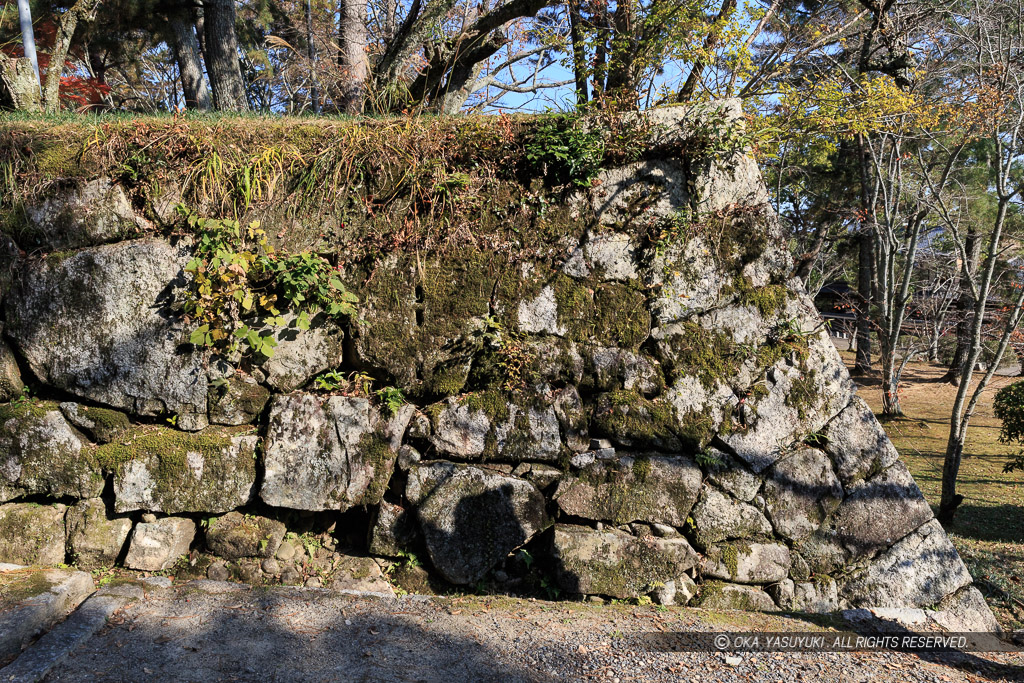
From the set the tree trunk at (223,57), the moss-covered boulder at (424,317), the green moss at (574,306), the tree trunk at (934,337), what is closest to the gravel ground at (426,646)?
the moss-covered boulder at (424,317)

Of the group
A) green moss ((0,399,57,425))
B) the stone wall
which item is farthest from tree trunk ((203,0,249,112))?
green moss ((0,399,57,425))

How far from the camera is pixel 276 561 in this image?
362 cm

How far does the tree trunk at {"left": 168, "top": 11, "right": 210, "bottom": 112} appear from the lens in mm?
8883

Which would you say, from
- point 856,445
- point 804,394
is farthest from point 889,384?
point 804,394

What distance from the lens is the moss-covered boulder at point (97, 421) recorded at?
3684mm

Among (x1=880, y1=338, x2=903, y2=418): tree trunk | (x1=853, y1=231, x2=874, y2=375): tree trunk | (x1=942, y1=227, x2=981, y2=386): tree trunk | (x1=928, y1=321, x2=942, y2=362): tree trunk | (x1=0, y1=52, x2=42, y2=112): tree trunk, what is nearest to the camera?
(x1=0, y1=52, x2=42, y2=112): tree trunk

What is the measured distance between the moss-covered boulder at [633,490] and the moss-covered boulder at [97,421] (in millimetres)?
2927

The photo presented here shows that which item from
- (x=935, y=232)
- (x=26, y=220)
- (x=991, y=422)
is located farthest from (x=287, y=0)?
(x=991, y=422)

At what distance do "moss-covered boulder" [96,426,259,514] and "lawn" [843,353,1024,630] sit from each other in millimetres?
5435

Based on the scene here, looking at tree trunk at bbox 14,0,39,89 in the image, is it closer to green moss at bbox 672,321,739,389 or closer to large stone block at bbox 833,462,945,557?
green moss at bbox 672,321,739,389

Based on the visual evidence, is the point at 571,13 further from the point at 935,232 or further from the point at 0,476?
the point at 935,232

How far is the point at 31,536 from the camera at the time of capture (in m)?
3.53

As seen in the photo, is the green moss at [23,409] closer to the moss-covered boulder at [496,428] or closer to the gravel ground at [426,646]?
the gravel ground at [426,646]

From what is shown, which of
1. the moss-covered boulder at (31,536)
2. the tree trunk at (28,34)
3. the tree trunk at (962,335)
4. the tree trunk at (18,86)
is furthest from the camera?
the tree trunk at (962,335)
